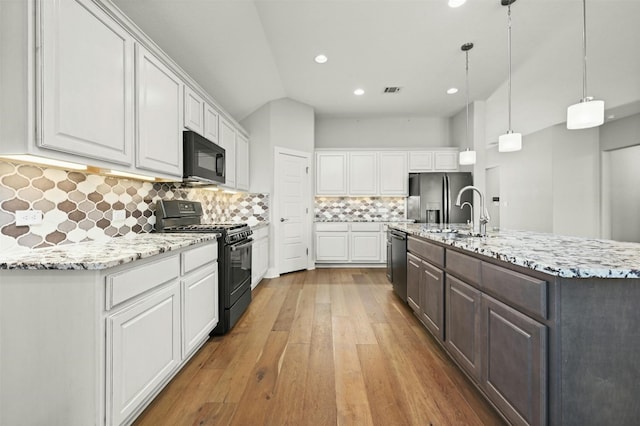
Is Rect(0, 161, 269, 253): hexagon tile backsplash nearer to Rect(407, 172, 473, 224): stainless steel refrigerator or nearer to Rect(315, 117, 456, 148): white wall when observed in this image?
Rect(315, 117, 456, 148): white wall

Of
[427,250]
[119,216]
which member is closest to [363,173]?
[427,250]

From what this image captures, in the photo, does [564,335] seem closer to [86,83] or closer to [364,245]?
[86,83]

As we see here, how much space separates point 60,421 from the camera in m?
1.28

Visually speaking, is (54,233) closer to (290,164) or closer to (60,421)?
(60,421)

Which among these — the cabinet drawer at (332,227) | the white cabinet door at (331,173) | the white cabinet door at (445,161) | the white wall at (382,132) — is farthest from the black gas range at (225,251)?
the white cabinet door at (445,161)

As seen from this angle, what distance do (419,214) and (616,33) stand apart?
10.6ft

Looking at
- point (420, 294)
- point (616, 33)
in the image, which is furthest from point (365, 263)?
point (616, 33)

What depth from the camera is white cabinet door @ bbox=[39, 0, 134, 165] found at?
1.32 meters

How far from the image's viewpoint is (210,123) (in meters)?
3.22

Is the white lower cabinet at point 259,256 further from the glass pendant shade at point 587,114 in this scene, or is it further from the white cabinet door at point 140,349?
the glass pendant shade at point 587,114

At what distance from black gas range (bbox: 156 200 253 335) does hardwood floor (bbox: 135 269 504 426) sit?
7.3 inches

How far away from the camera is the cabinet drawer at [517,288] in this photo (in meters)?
1.17

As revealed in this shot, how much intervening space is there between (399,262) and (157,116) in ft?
9.24

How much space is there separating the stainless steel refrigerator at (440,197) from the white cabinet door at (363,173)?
79cm
